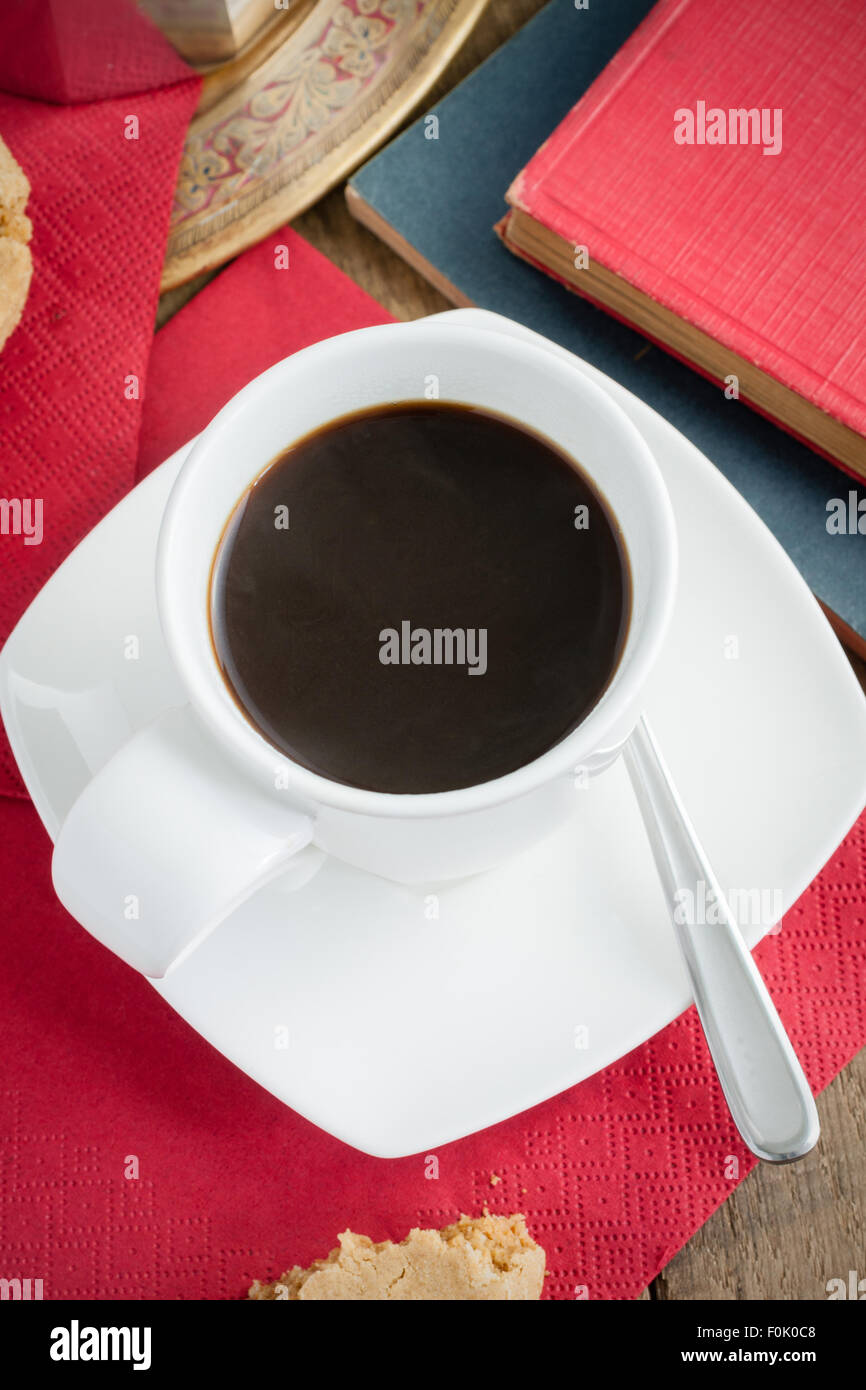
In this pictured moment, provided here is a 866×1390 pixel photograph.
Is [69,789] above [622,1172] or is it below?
above

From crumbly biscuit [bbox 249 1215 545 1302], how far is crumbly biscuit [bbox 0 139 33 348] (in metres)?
0.72

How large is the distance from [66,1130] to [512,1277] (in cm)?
33

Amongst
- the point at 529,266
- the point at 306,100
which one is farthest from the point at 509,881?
the point at 306,100

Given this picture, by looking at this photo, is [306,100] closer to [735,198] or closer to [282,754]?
A: [735,198]

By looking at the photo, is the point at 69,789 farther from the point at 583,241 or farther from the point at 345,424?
the point at 583,241

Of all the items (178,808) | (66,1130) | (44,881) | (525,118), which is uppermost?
(525,118)

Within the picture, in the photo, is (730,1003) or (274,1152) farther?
(274,1152)

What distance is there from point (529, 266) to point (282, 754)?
21.9 inches

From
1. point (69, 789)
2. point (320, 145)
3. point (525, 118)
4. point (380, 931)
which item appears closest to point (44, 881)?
point (69, 789)

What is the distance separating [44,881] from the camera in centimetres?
83

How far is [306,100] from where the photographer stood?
0.91 meters

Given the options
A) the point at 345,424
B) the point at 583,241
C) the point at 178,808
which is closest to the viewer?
the point at 178,808

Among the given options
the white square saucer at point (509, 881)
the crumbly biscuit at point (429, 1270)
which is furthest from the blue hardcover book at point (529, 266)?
the crumbly biscuit at point (429, 1270)
